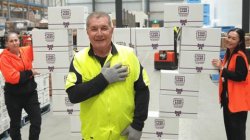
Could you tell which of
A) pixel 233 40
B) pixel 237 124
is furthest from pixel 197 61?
pixel 237 124

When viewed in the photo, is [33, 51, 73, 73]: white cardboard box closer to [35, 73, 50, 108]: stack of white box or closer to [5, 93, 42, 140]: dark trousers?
[5, 93, 42, 140]: dark trousers

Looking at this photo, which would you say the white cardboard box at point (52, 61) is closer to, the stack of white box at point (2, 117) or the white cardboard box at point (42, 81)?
the stack of white box at point (2, 117)

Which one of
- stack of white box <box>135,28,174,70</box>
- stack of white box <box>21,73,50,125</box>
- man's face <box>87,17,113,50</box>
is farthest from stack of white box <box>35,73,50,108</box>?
man's face <box>87,17,113,50</box>

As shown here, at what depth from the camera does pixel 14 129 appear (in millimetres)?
4070

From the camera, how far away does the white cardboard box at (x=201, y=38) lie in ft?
12.4

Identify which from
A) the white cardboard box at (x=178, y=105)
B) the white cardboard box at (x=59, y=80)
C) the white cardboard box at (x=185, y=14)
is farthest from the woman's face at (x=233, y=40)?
the white cardboard box at (x=59, y=80)

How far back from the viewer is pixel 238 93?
11.2 feet

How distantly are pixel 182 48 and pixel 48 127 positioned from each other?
9.35 ft

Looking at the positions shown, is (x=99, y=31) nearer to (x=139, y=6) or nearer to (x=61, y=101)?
(x=61, y=101)

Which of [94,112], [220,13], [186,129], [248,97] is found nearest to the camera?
[94,112]

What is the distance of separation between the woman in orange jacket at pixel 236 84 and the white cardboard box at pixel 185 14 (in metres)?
0.51

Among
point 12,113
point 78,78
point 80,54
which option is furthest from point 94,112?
point 12,113

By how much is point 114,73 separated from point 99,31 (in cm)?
27

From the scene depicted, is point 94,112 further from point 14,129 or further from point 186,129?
point 186,129
